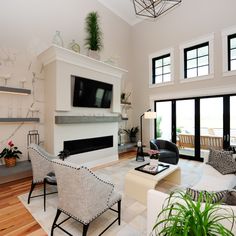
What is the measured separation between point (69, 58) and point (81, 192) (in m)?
Answer: 3.32

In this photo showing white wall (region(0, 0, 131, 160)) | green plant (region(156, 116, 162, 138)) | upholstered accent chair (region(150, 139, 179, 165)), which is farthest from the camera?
green plant (region(156, 116, 162, 138))

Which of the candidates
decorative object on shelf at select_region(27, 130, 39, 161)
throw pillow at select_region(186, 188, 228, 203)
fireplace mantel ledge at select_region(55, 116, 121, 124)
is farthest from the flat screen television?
throw pillow at select_region(186, 188, 228, 203)

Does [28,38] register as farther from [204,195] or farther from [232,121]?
[232,121]

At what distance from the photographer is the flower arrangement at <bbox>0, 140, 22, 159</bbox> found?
3.47 metres

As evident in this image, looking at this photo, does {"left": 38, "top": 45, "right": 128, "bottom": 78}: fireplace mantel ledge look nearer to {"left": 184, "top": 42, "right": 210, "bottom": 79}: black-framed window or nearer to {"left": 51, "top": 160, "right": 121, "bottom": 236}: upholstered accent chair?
{"left": 184, "top": 42, "right": 210, "bottom": 79}: black-framed window

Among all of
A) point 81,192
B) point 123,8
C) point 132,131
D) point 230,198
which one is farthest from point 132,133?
point 230,198

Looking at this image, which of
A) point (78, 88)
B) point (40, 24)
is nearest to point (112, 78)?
point (78, 88)

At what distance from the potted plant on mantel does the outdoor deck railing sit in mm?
4903

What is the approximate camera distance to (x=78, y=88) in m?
4.22

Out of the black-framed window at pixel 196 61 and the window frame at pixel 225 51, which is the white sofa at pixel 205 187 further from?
the black-framed window at pixel 196 61

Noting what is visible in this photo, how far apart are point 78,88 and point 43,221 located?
9.90 ft

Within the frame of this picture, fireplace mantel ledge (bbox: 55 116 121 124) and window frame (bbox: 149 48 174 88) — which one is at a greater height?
window frame (bbox: 149 48 174 88)

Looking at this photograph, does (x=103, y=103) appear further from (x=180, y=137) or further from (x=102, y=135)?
(x=180, y=137)

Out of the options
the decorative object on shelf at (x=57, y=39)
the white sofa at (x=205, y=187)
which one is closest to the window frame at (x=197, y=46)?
the white sofa at (x=205, y=187)
